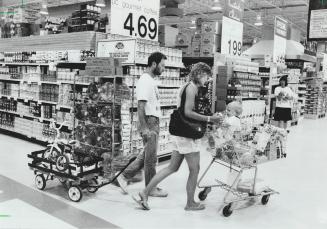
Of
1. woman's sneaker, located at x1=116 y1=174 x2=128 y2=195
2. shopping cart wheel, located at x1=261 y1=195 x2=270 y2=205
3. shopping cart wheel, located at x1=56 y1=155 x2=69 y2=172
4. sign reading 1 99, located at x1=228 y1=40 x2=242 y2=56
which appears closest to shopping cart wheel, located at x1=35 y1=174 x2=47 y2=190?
shopping cart wheel, located at x1=56 y1=155 x2=69 y2=172

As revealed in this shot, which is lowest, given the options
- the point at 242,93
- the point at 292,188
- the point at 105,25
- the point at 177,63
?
the point at 292,188

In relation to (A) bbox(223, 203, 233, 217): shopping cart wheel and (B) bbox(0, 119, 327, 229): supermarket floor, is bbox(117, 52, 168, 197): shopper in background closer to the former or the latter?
(B) bbox(0, 119, 327, 229): supermarket floor

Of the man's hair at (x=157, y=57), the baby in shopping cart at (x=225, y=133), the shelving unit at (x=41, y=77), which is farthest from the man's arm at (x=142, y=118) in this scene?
the shelving unit at (x=41, y=77)

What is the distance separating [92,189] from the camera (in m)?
4.52

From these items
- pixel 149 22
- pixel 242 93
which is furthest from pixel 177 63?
pixel 242 93

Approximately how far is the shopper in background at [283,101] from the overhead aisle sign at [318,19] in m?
2.51

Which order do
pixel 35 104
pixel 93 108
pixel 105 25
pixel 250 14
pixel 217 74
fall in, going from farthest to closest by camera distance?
1. pixel 250 14
2. pixel 217 74
3. pixel 35 104
4. pixel 105 25
5. pixel 93 108

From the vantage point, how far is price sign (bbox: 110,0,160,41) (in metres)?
5.53

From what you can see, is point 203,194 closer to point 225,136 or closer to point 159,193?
point 159,193

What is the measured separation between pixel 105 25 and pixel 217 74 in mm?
3077

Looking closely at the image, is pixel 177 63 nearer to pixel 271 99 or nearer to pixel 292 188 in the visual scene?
pixel 292 188

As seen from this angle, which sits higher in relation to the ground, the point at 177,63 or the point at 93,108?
the point at 177,63

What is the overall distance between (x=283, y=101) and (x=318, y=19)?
3053mm

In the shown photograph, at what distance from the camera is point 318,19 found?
6.57 metres
